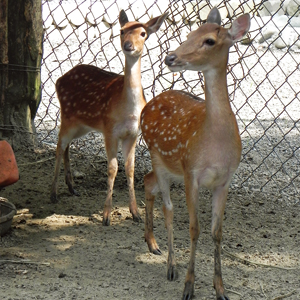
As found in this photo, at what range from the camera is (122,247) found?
439 cm

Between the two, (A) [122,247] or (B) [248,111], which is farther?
(B) [248,111]

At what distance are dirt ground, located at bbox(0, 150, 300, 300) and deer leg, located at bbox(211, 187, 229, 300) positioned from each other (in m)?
0.11

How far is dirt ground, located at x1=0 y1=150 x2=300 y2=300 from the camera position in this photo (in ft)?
12.3

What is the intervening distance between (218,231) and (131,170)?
5.23 feet

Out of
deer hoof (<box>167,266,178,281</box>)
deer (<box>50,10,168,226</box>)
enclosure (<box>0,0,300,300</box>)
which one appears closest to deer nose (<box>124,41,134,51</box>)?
deer (<box>50,10,168,226</box>)

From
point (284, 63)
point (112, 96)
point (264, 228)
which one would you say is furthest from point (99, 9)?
point (264, 228)

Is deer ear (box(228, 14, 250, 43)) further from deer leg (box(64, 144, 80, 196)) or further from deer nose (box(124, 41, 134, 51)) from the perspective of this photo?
deer leg (box(64, 144, 80, 196))

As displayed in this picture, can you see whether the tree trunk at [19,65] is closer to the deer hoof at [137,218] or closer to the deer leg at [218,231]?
the deer hoof at [137,218]

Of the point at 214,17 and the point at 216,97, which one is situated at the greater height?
the point at 214,17

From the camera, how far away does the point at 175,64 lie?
3428mm

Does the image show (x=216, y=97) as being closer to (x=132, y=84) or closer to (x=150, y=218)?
(x=150, y=218)

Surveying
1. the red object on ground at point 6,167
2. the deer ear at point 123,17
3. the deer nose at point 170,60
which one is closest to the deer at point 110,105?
the deer ear at point 123,17

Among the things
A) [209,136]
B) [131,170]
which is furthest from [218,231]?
[131,170]

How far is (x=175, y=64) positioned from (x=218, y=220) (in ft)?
3.41
